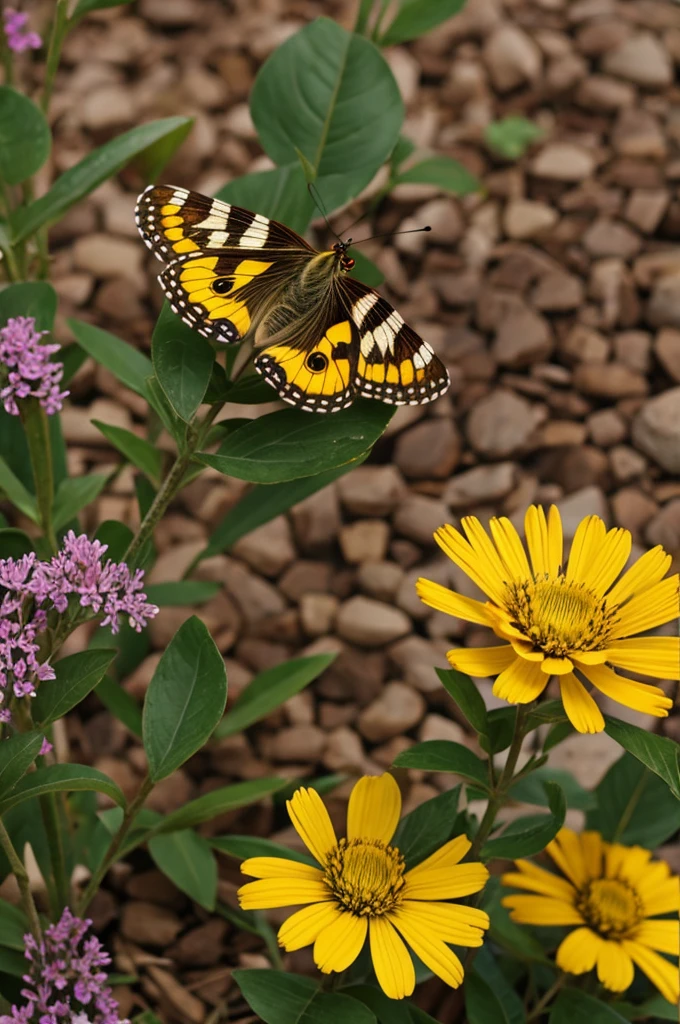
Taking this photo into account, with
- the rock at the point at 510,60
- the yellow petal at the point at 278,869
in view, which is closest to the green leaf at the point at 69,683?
the yellow petal at the point at 278,869

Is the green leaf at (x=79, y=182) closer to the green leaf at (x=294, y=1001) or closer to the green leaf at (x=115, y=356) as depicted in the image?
the green leaf at (x=115, y=356)

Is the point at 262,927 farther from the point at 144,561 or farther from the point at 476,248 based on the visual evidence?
the point at 476,248

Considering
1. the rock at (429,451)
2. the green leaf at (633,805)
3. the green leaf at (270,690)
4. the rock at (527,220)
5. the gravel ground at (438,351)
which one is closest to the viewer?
the green leaf at (633,805)

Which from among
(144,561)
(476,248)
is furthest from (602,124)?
(144,561)

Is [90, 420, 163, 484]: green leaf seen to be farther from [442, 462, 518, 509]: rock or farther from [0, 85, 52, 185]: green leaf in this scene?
[442, 462, 518, 509]: rock

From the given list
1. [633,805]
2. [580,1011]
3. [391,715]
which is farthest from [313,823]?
[391,715]

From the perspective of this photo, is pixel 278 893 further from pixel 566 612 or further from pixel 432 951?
pixel 566 612
